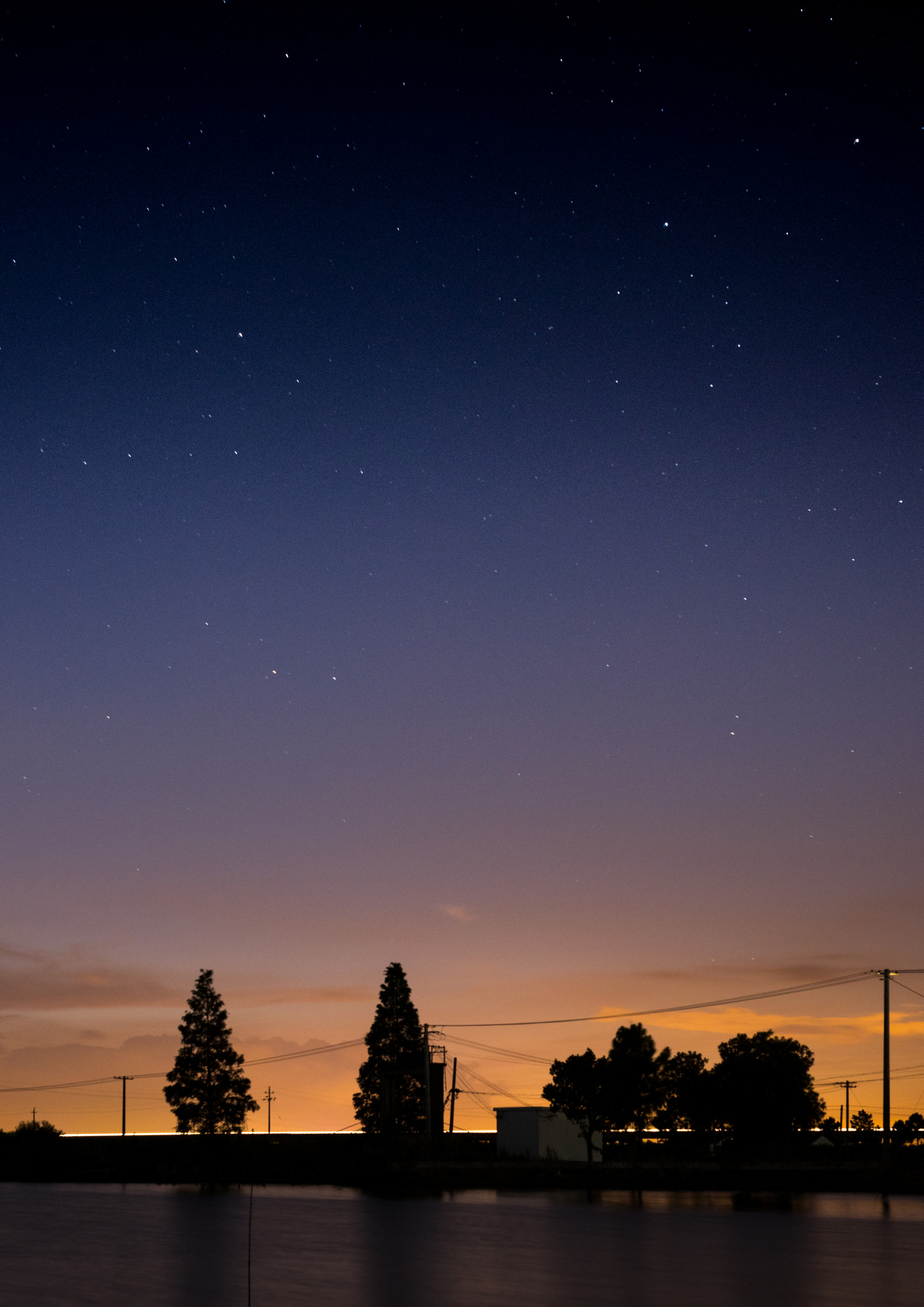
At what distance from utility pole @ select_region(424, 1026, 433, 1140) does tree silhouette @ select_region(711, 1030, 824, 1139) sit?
19559mm

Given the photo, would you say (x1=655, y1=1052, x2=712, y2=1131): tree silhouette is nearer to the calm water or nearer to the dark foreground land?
the dark foreground land

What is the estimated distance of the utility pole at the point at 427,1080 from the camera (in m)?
80.6

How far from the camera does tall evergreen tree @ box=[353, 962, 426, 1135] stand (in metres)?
86.8

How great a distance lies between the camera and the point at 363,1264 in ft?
87.5

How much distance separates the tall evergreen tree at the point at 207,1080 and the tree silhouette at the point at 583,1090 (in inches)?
827

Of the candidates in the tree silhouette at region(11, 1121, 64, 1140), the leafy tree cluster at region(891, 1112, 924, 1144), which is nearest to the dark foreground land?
the tree silhouette at region(11, 1121, 64, 1140)

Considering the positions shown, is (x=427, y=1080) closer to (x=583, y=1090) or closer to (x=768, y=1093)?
(x=583, y=1090)

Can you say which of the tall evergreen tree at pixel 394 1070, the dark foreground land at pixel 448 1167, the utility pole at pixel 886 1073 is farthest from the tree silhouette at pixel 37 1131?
the utility pole at pixel 886 1073

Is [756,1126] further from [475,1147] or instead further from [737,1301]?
[737,1301]

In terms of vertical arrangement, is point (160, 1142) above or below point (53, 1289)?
below

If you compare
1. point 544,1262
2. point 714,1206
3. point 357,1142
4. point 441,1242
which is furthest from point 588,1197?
point 357,1142

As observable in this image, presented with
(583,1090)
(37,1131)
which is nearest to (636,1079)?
(583,1090)

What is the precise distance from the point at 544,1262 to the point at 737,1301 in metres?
7.46

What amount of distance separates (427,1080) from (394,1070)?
16.6ft
